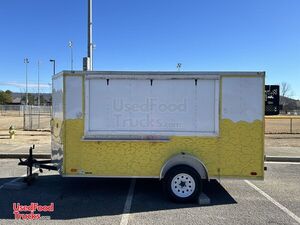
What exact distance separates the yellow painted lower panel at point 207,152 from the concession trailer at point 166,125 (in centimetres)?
2

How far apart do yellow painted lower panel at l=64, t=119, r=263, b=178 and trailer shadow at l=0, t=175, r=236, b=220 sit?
604mm

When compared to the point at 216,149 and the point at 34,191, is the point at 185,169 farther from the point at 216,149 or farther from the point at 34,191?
the point at 34,191

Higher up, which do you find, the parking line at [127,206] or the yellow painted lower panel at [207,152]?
the yellow painted lower panel at [207,152]

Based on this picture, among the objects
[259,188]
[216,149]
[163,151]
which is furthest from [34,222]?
[259,188]

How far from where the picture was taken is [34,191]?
26.9ft

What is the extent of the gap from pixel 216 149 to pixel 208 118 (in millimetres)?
636

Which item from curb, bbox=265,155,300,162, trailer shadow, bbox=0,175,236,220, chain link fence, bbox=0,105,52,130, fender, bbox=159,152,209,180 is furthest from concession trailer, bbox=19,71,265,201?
curb, bbox=265,155,300,162

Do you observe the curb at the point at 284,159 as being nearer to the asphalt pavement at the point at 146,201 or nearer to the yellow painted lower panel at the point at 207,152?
the asphalt pavement at the point at 146,201

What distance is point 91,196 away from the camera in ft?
25.7

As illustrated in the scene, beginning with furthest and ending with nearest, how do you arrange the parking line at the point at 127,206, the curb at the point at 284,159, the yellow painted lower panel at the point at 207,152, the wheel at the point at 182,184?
1. the curb at the point at 284,159
2. the yellow painted lower panel at the point at 207,152
3. the wheel at the point at 182,184
4. the parking line at the point at 127,206

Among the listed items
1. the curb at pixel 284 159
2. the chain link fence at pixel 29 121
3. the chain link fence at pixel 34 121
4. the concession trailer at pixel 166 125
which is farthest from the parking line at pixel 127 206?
the chain link fence at pixel 34 121

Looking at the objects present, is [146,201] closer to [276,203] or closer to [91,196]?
[91,196]

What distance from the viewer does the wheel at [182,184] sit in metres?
7.36

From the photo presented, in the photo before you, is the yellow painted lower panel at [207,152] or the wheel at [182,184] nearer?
the wheel at [182,184]
